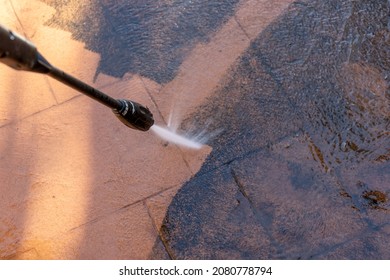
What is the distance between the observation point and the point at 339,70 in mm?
3512

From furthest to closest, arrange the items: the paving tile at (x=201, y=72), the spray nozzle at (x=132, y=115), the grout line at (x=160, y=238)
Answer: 1. the paving tile at (x=201, y=72)
2. the grout line at (x=160, y=238)
3. the spray nozzle at (x=132, y=115)

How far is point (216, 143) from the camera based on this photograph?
3.47 m

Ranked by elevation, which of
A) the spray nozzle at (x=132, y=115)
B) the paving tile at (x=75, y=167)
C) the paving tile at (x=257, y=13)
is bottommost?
the paving tile at (x=75, y=167)

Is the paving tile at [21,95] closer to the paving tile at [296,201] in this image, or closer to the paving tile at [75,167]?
the paving tile at [75,167]

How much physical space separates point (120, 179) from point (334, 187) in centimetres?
151

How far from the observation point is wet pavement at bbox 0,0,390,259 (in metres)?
3.32

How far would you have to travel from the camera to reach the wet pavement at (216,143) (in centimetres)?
332

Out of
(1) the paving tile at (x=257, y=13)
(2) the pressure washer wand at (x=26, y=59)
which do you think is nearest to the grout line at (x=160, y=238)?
(2) the pressure washer wand at (x=26, y=59)

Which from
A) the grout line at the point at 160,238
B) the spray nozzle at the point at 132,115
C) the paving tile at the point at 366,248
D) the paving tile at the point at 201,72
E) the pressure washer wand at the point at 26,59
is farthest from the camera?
the paving tile at the point at 201,72

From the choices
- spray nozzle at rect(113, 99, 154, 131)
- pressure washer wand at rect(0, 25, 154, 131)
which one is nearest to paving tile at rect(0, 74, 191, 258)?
spray nozzle at rect(113, 99, 154, 131)

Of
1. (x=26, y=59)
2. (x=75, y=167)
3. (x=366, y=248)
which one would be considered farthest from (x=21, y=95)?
(x=366, y=248)

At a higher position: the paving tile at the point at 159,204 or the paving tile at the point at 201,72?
the paving tile at the point at 201,72

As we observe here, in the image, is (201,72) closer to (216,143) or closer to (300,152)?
(216,143)

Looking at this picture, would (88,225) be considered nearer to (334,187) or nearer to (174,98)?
(174,98)
